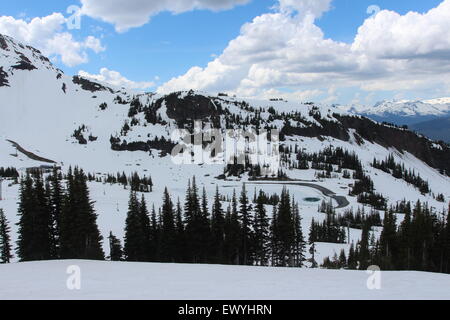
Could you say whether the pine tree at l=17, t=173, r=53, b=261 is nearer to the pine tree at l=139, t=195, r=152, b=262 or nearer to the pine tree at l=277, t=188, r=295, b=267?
the pine tree at l=139, t=195, r=152, b=262

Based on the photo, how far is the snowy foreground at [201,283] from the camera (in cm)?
1470

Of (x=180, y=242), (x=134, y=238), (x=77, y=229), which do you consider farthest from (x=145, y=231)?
(x=77, y=229)

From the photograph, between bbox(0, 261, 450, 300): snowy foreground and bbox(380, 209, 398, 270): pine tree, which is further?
bbox(380, 209, 398, 270): pine tree

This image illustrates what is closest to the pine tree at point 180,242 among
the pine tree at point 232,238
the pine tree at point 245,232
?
the pine tree at point 232,238

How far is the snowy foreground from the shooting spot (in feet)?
48.2

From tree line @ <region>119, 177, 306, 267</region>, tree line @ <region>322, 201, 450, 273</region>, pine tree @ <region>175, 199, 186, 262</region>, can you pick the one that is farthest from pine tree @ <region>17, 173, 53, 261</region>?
tree line @ <region>322, 201, 450, 273</region>

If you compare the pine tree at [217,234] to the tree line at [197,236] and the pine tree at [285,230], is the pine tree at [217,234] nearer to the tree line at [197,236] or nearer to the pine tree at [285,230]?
the tree line at [197,236]

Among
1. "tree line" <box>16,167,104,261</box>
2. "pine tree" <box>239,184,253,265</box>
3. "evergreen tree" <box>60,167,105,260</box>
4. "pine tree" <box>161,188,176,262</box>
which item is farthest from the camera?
"pine tree" <box>239,184,253,265</box>
